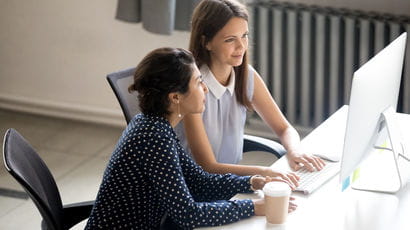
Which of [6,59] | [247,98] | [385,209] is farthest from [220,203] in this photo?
[6,59]

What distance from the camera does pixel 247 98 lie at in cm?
292

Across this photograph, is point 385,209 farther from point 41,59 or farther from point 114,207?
point 41,59

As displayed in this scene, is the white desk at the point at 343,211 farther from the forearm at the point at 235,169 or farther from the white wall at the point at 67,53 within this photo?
the white wall at the point at 67,53

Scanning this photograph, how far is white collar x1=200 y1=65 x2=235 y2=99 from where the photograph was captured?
110 inches

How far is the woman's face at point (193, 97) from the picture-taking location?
2.39 meters

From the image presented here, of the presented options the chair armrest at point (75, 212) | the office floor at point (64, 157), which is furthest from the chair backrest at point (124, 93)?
the office floor at point (64, 157)

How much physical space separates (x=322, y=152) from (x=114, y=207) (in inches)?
30.6

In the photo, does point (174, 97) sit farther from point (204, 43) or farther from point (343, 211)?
point (343, 211)

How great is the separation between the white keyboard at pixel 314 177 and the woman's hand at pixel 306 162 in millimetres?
16

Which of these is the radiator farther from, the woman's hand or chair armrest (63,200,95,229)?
chair armrest (63,200,95,229)

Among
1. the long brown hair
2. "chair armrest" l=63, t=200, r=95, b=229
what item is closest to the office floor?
"chair armrest" l=63, t=200, r=95, b=229

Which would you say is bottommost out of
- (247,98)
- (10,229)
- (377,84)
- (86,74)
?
(10,229)

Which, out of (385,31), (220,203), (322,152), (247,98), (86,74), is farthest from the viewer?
(86,74)

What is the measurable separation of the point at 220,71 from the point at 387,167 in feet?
2.14
